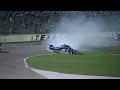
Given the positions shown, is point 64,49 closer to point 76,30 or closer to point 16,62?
point 76,30

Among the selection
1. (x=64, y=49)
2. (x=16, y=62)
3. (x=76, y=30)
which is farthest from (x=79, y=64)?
(x=16, y=62)

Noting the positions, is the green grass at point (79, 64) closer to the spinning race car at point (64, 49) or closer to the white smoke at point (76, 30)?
the spinning race car at point (64, 49)

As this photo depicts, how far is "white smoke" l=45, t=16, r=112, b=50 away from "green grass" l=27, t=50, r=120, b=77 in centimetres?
82

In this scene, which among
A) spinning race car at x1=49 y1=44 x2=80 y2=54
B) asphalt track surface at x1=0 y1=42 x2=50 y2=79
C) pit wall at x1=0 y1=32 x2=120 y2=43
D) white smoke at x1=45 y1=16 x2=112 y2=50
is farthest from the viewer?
pit wall at x1=0 y1=32 x2=120 y2=43

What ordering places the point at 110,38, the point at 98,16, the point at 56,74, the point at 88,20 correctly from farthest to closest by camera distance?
the point at 110,38, the point at 88,20, the point at 98,16, the point at 56,74

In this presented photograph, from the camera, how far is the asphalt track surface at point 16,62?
863 centimetres

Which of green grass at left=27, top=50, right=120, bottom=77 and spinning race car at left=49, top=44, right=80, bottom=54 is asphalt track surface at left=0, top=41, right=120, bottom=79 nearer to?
green grass at left=27, top=50, right=120, bottom=77

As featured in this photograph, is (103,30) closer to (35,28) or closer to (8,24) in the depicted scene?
(35,28)

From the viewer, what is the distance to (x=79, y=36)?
11.6m

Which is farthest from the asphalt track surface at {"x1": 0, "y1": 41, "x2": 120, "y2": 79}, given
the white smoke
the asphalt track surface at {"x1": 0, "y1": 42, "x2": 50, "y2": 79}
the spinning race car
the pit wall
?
the white smoke

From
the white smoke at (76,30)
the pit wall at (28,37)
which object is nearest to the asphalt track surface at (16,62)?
the pit wall at (28,37)

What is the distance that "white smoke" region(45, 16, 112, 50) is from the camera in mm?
10688
